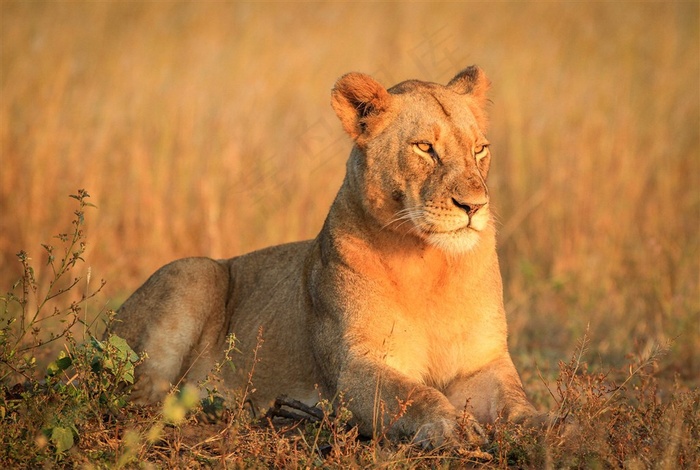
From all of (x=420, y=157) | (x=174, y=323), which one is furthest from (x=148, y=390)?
(x=420, y=157)

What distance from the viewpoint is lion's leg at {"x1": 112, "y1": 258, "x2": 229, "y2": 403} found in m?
5.43

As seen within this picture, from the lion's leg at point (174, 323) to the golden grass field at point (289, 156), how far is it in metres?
2.23

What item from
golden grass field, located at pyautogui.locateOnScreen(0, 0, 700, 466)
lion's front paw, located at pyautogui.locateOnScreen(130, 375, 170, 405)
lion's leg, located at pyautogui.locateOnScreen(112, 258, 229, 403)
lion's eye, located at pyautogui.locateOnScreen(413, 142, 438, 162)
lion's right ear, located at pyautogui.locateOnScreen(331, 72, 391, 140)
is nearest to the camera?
lion's eye, located at pyautogui.locateOnScreen(413, 142, 438, 162)

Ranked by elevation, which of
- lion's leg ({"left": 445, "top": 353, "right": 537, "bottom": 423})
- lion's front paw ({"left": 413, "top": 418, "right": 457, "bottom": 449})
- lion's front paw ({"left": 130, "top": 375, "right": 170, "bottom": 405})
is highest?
lion's front paw ({"left": 130, "top": 375, "right": 170, "bottom": 405})

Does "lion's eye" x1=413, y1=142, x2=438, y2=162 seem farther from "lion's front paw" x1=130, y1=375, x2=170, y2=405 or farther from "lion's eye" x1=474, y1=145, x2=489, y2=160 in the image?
"lion's front paw" x1=130, y1=375, x2=170, y2=405

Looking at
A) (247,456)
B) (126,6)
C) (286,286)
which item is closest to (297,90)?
(126,6)

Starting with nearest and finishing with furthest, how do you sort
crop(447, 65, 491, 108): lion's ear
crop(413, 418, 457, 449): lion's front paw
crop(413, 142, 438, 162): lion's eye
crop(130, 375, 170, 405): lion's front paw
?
crop(413, 418, 457, 449): lion's front paw < crop(413, 142, 438, 162): lion's eye < crop(447, 65, 491, 108): lion's ear < crop(130, 375, 170, 405): lion's front paw

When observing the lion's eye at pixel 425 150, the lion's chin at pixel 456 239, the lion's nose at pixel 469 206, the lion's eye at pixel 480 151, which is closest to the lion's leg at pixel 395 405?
the lion's chin at pixel 456 239

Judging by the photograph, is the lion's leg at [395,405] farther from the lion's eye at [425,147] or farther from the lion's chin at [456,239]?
the lion's eye at [425,147]

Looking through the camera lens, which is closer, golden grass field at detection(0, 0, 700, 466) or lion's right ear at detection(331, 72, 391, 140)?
lion's right ear at detection(331, 72, 391, 140)

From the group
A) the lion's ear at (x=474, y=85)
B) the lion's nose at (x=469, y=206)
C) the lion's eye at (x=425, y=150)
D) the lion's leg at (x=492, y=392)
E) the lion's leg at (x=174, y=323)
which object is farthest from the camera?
the lion's leg at (x=174, y=323)

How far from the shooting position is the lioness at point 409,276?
4211 mm

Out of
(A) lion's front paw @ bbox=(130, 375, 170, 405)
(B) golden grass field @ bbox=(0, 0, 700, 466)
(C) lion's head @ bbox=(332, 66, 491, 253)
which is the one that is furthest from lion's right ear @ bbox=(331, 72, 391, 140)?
(B) golden grass field @ bbox=(0, 0, 700, 466)

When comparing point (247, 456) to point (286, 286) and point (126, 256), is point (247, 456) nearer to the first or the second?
point (286, 286)
